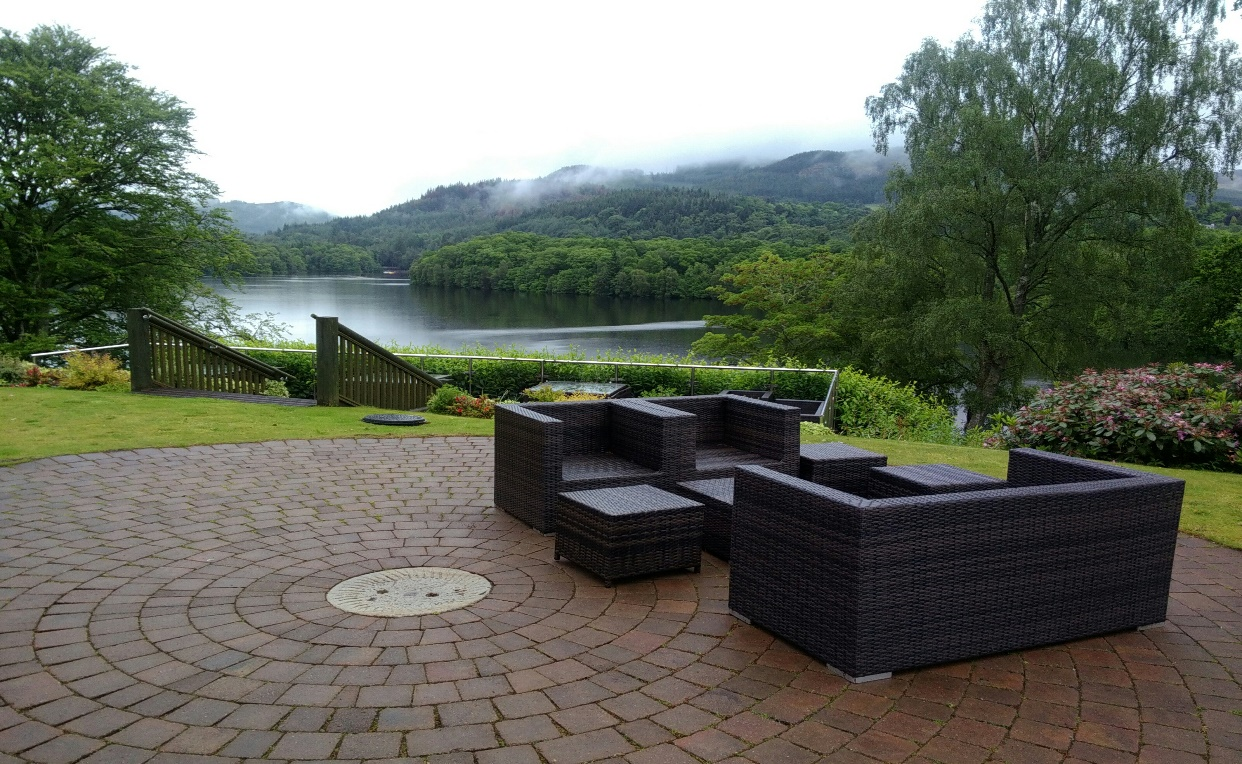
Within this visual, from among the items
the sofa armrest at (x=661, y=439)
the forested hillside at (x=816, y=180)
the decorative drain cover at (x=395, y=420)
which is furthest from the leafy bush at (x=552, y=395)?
the forested hillside at (x=816, y=180)

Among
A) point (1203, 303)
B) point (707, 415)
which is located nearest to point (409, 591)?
Result: point (707, 415)

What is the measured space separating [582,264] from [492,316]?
27.3ft

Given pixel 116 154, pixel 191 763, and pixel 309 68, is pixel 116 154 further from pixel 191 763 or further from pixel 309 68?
pixel 191 763

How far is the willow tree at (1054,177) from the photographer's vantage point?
786 inches

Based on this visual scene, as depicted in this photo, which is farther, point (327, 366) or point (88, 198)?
point (88, 198)

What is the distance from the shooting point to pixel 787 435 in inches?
211

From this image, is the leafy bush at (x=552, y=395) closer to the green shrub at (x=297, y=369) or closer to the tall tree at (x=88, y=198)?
the green shrub at (x=297, y=369)

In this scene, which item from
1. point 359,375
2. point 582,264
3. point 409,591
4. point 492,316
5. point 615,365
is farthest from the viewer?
point 582,264

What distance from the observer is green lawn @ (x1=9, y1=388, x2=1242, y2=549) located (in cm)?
632

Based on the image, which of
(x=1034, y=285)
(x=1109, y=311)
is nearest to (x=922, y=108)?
(x=1034, y=285)

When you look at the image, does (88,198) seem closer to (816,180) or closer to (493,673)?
(493,673)

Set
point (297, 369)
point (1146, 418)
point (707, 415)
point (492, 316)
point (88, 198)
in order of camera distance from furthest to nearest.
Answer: point (492, 316)
point (88, 198)
point (297, 369)
point (1146, 418)
point (707, 415)

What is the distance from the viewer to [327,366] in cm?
945

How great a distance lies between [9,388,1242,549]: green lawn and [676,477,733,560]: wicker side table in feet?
10.2
